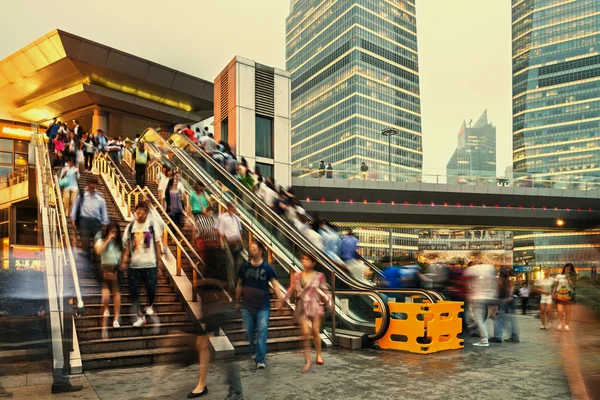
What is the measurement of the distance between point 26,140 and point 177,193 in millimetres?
26643

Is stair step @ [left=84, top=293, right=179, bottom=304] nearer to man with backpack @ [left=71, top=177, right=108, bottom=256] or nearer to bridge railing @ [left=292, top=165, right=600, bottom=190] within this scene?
man with backpack @ [left=71, top=177, right=108, bottom=256]

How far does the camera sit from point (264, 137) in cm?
2570

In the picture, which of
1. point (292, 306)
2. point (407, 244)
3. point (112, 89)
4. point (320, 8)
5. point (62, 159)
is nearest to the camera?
point (292, 306)

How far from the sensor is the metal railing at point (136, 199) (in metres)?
9.30

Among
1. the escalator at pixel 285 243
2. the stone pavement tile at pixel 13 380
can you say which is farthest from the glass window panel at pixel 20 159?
the stone pavement tile at pixel 13 380

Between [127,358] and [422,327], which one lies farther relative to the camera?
[422,327]

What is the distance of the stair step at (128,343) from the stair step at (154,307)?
65cm

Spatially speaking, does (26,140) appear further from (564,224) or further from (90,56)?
(564,224)

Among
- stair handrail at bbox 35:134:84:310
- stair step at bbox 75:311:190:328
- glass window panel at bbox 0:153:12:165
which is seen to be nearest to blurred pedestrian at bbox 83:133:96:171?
stair handrail at bbox 35:134:84:310

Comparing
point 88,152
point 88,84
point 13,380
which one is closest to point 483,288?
point 13,380

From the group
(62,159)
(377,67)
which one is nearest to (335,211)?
(62,159)

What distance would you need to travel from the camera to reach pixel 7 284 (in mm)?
14352

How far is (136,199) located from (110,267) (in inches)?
202

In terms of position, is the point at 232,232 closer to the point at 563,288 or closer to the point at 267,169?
the point at 563,288
